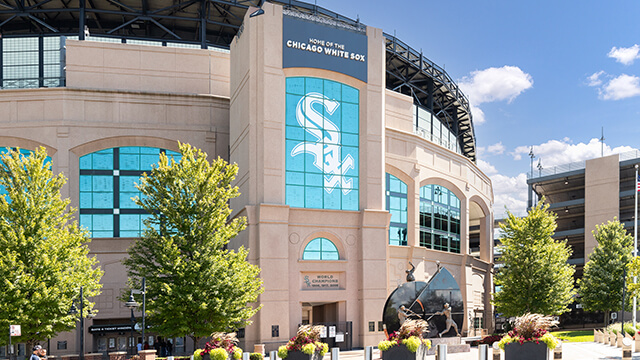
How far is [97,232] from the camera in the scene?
45.5 meters

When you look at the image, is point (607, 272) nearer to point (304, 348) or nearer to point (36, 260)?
point (304, 348)

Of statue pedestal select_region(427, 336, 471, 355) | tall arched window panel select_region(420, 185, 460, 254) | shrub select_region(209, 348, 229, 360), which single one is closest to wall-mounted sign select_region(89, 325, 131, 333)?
shrub select_region(209, 348, 229, 360)

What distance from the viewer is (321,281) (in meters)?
43.8

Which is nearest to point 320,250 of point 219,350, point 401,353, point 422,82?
point 219,350

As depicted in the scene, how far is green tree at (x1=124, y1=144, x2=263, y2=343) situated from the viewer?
3266 cm


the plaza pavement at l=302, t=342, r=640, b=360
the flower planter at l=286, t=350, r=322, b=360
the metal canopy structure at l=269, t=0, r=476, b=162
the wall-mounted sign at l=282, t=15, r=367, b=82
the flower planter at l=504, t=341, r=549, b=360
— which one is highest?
the metal canopy structure at l=269, t=0, r=476, b=162

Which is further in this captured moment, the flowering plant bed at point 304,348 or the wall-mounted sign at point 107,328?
the wall-mounted sign at point 107,328

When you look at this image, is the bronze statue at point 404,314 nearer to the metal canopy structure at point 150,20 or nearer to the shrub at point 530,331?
the shrub at point 530,331

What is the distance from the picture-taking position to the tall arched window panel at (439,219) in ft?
187

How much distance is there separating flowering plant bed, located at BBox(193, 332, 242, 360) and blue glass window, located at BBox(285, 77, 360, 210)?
16.2 metres

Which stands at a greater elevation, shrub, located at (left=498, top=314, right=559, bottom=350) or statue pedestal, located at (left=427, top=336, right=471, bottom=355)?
shrub, located at (left=498, top=314, right=559, bottom=350)

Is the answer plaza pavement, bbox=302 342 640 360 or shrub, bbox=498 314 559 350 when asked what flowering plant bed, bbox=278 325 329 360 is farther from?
shrub, bbox=498 314 559 350

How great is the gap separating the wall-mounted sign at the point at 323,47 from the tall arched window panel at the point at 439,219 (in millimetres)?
15284

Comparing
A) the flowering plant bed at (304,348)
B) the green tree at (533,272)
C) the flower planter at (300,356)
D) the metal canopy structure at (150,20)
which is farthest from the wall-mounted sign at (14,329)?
the green tree at (533,272)
